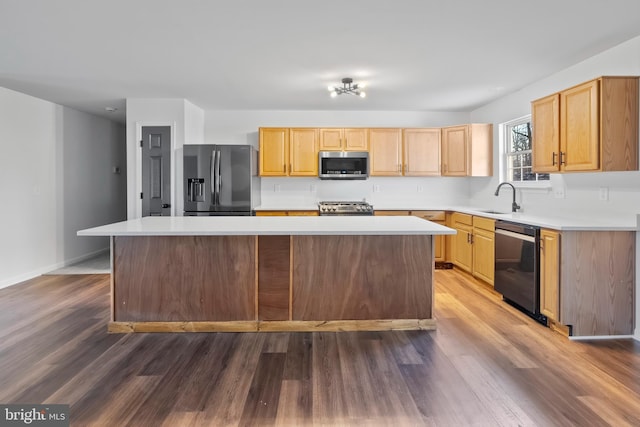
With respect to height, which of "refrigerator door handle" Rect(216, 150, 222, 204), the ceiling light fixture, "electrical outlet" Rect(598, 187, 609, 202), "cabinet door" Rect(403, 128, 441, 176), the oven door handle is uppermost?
the ceiling light fixture

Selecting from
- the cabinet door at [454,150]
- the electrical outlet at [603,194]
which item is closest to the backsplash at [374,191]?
the cabinet door at [454,150]

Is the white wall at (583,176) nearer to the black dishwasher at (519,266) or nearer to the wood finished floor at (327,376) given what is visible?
the black dishwasher at (519,266)

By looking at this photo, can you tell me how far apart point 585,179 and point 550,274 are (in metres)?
1.06

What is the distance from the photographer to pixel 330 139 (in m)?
5.35

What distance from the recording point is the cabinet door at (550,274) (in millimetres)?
2863

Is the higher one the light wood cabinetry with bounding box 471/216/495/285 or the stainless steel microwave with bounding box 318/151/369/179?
the stainless steel microwave with bounding box 318/151/369/179

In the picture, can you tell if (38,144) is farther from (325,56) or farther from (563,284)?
(563,284)

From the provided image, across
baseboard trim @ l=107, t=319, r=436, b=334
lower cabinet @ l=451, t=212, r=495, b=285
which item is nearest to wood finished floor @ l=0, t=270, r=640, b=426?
baseboard trim @ l=107, t=319, r=436, b=334

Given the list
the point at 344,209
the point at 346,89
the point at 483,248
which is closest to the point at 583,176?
the point at 483,248

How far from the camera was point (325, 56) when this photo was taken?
3.35m

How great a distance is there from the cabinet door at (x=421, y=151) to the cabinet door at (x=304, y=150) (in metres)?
1.32

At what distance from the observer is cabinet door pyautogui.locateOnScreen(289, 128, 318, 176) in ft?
17.5

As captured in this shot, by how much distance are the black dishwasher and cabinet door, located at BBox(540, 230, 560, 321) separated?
2.1 inches

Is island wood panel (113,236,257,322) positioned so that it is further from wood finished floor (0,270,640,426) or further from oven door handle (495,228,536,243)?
oven door handle (495,228,536,243)
